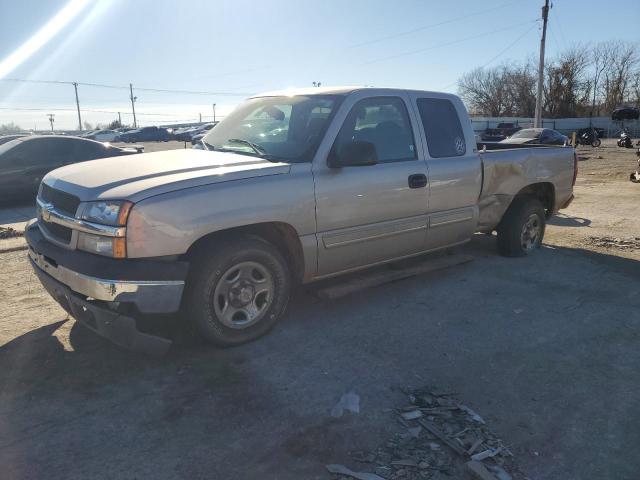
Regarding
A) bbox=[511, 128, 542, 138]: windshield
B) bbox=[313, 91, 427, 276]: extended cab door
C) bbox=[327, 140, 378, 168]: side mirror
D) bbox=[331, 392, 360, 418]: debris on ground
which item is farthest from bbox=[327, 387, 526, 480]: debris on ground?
bbox=[511, 128, 542, 138]: windshield

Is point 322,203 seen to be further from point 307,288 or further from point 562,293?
point 562,293

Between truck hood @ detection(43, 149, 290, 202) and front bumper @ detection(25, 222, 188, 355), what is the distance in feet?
1.40

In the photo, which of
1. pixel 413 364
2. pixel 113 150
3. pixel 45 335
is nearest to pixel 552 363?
pixel 413 364

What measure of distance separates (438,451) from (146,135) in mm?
51947

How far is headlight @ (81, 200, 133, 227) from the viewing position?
3.29m

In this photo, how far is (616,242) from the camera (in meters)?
7.50

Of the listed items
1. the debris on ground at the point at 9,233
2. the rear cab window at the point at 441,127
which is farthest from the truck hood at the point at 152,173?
the debris on ground at the point at 9,233

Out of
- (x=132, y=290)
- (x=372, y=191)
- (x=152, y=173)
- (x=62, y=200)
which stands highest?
(x=152, y=173)

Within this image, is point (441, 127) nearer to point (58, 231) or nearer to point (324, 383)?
point (324, 383)

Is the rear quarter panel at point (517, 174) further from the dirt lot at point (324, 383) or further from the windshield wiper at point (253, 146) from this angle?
the windshield wiper at point (253, 146)

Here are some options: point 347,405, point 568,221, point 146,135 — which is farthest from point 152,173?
point 146,135

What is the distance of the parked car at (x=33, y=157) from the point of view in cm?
997

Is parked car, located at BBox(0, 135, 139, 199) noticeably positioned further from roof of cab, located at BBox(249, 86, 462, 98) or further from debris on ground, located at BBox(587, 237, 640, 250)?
debris on ground, located at BBox(587, 237, 640, 250)

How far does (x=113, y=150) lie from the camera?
11.2 meters
